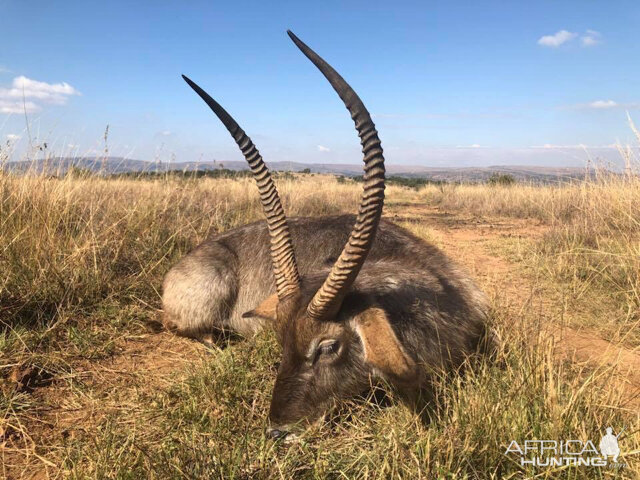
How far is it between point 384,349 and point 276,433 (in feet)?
2.65

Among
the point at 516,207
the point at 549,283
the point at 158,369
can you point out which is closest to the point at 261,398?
the point at 158,369

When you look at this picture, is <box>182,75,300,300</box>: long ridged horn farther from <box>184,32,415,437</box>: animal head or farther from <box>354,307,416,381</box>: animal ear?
<box>354,307,416,381</box>: animal ear

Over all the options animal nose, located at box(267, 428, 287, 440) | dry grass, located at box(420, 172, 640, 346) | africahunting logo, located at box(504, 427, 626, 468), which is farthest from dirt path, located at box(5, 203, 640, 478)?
animal nose, located at box(267, 428, 287, 440)

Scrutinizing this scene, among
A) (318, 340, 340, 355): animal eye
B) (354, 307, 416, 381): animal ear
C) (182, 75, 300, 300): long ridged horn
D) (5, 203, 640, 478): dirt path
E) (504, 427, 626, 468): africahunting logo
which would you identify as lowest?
(5, 203, 640, 478): dirt path

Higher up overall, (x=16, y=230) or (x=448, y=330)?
(x=16, y=230)

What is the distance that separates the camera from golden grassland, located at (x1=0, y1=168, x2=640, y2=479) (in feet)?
6.85

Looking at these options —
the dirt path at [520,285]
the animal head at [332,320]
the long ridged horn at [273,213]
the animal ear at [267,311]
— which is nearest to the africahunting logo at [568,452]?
the dirt path at [520,285]

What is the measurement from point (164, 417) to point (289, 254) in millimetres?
1356

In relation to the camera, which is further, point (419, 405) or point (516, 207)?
point (516, 207)

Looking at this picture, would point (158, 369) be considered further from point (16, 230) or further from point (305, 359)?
point (16, 230)

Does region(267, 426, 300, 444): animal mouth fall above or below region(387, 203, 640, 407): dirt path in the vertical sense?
below

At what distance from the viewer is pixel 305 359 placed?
248 centimetres

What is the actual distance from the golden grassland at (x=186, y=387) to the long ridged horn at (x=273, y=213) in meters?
0.87

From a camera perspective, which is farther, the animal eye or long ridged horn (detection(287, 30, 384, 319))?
the animal eye
